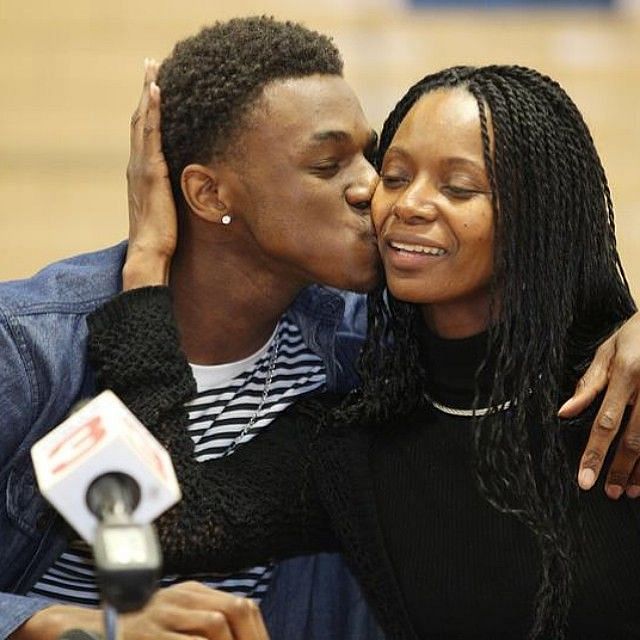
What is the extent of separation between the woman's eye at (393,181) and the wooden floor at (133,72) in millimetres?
1867

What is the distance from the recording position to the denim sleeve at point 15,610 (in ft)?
5.88

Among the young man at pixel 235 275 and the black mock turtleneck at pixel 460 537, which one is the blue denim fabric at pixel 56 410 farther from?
the black mock turtleneck at pixel 460 537

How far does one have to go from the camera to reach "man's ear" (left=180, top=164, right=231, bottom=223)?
83.6 inches

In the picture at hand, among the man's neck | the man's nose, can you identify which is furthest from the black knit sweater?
the man's nose

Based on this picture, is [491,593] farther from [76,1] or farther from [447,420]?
[76,1]

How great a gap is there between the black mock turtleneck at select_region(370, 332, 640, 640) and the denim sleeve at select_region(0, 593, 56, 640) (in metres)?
0.45

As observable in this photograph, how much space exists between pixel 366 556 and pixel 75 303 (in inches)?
20.3

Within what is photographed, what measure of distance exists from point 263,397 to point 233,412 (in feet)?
0.16

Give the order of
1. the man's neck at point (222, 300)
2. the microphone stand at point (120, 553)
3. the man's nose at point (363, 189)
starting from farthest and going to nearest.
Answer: the man's neck at point (222, 300), the man's nose at point (363, 189), the microphone stand at point (120, 553)

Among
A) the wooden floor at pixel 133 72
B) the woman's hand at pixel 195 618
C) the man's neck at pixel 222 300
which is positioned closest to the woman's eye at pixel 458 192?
the man's neck at pixel 222 300

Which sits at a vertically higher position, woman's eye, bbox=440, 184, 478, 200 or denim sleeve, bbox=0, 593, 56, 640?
woman's eye, bbox=440, 184, 478, 200

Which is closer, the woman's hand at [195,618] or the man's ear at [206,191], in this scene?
the woman's hand at [195,618]

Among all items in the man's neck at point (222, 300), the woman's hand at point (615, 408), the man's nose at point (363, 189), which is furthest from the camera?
the man's neck at point (222, 300)

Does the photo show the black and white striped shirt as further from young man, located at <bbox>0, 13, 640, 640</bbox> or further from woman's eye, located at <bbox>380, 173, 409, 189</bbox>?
woman's eye, located at <bbox>380, 173, 409, 189</bbox>
